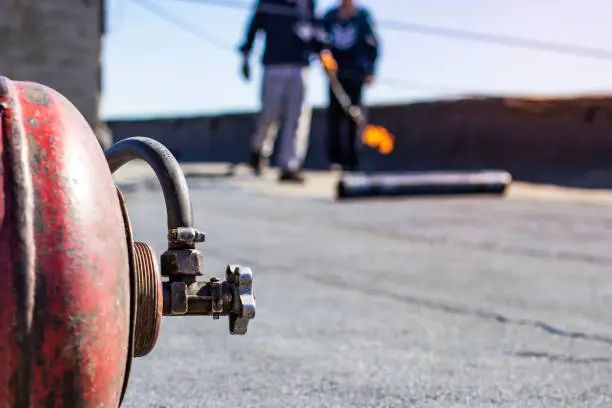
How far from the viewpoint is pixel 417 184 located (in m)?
6.62

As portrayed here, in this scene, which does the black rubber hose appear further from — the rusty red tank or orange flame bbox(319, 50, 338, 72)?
orange flame bbox(319, 50, 338, 72)

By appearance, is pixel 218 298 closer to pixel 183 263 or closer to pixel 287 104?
pixel 183 263

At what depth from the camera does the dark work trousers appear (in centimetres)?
994

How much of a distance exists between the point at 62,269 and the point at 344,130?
9.82 m

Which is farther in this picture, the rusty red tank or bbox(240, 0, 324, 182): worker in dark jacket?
bbox(240, 0, 324, 182): worker in dark jacket

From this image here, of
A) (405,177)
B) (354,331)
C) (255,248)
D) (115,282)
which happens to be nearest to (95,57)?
(405,177)

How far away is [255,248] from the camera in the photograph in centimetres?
388

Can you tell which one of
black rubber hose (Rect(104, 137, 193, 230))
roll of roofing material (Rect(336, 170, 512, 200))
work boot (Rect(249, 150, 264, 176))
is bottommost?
work boot (Rect(249, 150, 264, 176))

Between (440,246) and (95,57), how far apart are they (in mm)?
5294

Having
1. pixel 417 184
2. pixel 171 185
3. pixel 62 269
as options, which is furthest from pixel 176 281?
pixel 417 184

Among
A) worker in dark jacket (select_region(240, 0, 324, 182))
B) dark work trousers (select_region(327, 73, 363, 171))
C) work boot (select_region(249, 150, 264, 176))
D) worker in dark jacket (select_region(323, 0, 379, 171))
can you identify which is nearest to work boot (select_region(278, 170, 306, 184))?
worker in dark jacket (select_region(240, 0, 324, 182))

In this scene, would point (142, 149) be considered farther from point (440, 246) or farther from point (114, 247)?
point (440, 246)

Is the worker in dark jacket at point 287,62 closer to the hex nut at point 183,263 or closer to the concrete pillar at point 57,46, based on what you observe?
the concrete pillar at point 57,46

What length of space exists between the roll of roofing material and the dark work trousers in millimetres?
3188
